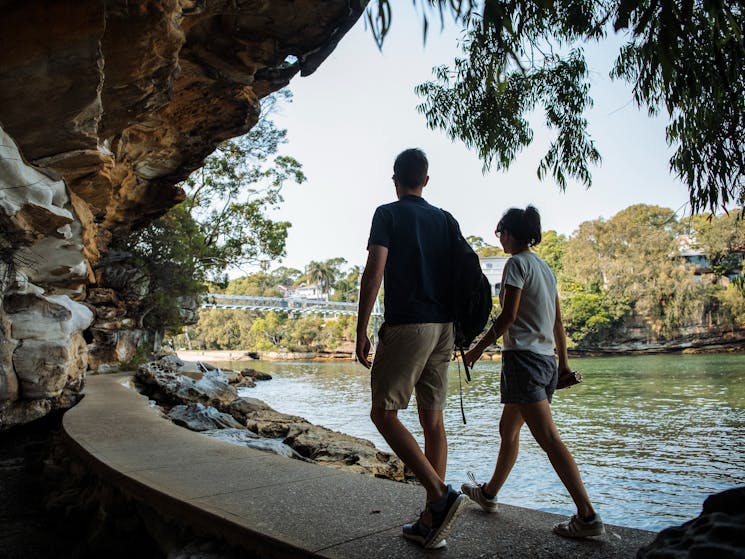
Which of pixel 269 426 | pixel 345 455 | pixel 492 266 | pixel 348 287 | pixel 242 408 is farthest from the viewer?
pixel 348 287

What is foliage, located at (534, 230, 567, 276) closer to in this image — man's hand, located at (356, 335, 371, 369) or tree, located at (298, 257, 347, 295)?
tree, located at (298, 257, 347, 295)

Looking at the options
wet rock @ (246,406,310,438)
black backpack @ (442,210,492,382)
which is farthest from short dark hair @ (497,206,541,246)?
wet rock @ (246,406,310,438)

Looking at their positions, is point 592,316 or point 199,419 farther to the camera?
point 592,316

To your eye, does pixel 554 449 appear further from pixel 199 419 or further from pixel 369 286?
pixel 199 419

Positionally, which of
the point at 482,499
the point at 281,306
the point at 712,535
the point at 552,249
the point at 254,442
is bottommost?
the point at 254,442

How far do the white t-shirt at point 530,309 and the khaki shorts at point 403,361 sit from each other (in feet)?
1.13

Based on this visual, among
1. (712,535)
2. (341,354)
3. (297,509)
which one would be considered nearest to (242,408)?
(297,509)

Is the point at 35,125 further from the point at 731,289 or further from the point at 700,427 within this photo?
the point at 731,289

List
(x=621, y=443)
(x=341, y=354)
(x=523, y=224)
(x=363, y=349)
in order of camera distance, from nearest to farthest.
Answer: (x=363, y=349)
(x=523, y=224)
(x=621, y=443)
(x=341, y=354)

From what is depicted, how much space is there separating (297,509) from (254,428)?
6632mm

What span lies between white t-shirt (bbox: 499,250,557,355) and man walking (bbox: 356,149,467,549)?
29 cm

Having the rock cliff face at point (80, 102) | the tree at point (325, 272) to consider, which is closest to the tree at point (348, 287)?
the tree at point (325, 272)

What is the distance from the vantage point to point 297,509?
8.82ft

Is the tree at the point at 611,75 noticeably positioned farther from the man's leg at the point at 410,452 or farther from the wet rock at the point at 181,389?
the wet rock at the point at 181,389
